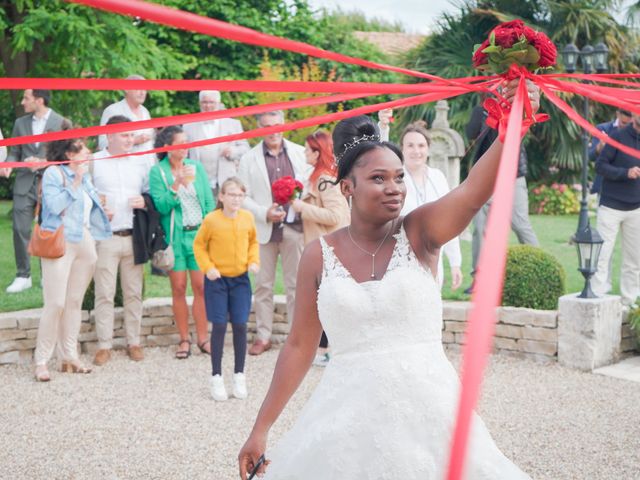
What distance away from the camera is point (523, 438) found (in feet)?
18.8

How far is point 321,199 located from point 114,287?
2054mm

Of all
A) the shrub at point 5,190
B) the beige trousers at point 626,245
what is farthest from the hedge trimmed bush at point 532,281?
the shrub at point 5,190

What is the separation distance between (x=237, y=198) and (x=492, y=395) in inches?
95.0

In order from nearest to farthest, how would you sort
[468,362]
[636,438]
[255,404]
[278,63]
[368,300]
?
[468,362]
[368,300]
[636,438]
[255,404]
[278,63]

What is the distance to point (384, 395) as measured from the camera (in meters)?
2.95

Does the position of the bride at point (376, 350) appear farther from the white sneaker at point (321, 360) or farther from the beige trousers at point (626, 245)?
the beige trousers at point (626, 245)

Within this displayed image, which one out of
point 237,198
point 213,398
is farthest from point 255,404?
point 237,198

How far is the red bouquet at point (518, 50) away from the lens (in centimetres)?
247

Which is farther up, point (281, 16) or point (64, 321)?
point (281, 16)

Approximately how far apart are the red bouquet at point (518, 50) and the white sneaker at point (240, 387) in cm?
459

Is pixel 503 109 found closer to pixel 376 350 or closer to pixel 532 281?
pixel 376 350

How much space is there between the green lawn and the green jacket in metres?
1.68

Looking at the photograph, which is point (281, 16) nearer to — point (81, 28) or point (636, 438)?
point (81, 28)

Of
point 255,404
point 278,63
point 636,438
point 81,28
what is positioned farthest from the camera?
point 278,63
